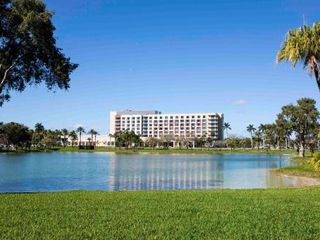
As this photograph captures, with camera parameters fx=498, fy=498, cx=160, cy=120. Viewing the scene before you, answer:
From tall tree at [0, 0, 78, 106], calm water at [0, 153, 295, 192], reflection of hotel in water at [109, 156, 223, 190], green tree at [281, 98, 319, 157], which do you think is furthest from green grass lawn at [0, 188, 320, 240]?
green tree at [281, 98, 319, 157]

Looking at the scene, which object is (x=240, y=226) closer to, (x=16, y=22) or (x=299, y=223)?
Result: (x=299, y=223)

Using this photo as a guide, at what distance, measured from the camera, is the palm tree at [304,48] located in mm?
31078

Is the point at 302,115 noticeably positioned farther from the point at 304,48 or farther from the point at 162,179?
the point at 304,48

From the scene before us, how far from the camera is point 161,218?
52.2 feet

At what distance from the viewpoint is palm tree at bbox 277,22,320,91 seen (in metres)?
31.1

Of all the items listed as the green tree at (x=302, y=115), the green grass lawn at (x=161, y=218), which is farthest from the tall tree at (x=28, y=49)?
the green tree at (x=302, y=115)

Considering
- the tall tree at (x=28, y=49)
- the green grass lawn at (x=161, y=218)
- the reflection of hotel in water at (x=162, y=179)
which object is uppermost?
the tall tree at (x=28, y=49)

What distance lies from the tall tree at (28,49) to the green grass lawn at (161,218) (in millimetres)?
10263

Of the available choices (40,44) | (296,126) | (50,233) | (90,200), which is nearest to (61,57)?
(40,44)

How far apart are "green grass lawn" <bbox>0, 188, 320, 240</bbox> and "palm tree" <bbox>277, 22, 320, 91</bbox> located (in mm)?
12111

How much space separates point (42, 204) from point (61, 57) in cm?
1295

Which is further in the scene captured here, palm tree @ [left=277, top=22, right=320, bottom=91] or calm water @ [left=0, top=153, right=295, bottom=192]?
calm water @ [left=0, top=153, right=295, bottom=192]

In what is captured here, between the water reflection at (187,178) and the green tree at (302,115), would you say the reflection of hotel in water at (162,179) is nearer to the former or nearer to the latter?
the water reflection at (187,178)

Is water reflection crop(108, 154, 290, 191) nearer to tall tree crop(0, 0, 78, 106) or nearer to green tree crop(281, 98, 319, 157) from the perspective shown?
tall tree crop(0, 0, 78, 106)
